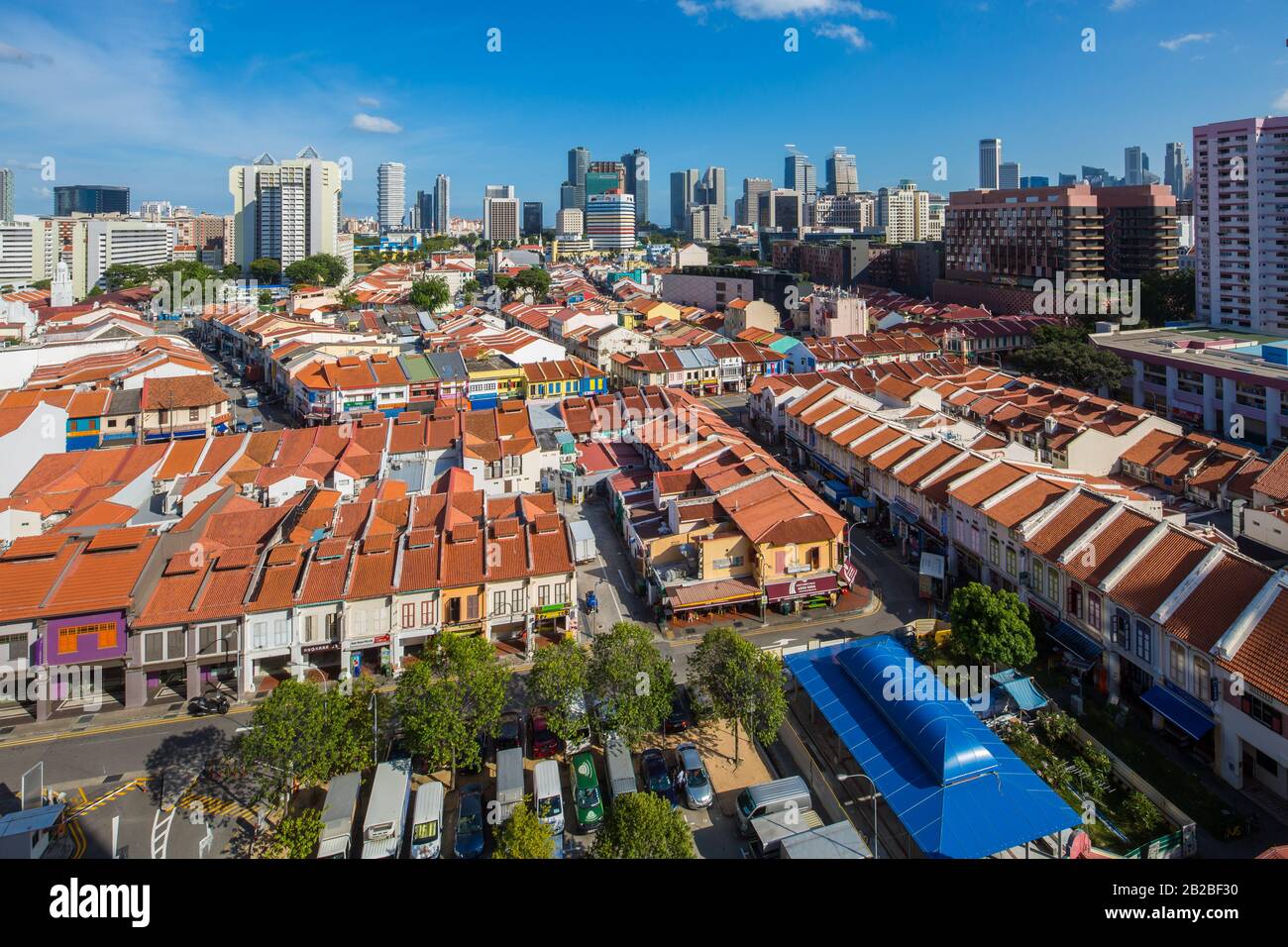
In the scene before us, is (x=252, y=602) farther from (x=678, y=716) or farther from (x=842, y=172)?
(x=842, y=172)

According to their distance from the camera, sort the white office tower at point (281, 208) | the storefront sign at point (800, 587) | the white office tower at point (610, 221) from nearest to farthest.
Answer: the storefront sign at point (800, 587)
the white office tower at point (281, 208)
the white office tower at point (610, 221)

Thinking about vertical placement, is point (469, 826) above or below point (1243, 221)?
below

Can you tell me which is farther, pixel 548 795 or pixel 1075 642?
pixel 1075 642

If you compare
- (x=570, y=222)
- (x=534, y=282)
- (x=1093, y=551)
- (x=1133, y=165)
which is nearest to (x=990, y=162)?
(x=1133, y=165)

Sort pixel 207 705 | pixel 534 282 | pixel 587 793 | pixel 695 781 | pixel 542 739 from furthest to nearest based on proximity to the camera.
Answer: pixel 534 282, pixel 207 705, pixel 542 739, pixel 695 781, pixel 587 793

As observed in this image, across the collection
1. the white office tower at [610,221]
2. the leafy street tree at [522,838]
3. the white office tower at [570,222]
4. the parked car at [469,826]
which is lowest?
the parked car at [469,826]

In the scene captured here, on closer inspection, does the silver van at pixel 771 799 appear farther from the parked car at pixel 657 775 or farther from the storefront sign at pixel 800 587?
the storefront sign at pixel 800 587

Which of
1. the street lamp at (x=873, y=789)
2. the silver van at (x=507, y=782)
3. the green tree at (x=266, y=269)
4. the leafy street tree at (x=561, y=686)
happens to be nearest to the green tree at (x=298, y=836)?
the silver van at (x=507, y=782)
